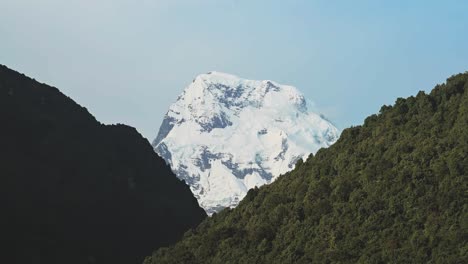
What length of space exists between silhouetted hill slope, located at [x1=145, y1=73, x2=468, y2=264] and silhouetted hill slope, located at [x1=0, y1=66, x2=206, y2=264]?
5386 cm

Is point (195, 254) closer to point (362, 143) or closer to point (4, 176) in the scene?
point (362, 143)

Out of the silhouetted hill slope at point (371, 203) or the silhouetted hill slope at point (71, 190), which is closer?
the silhouetted hill slope at point (371, 203)

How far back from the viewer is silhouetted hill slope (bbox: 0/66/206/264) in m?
140

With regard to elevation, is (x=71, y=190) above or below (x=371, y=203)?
above

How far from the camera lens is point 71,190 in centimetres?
15888

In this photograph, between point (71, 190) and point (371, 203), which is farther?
point (71, 190)

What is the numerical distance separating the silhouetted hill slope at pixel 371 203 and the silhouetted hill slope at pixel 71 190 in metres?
53.9

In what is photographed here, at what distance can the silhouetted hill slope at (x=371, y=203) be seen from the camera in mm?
65125

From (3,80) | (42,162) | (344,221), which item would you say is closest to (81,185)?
(42,162)

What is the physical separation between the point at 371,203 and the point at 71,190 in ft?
333

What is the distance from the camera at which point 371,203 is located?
7212cm

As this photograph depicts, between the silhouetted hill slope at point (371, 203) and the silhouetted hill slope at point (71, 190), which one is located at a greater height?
the silhouetted hill slope at point (71, 190)

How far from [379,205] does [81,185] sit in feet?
343

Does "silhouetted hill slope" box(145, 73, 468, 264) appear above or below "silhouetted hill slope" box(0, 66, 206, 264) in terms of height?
below
